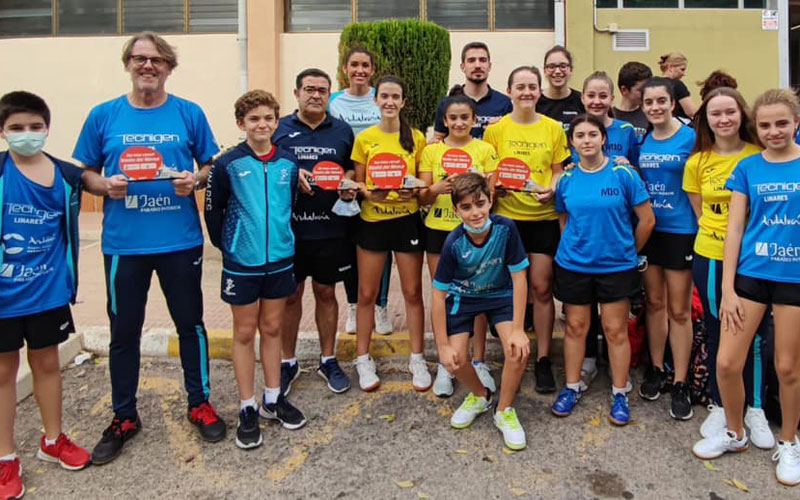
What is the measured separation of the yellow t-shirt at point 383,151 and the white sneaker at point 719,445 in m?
2.15

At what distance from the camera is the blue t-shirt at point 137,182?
319 cm

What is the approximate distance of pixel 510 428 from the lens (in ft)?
10.9

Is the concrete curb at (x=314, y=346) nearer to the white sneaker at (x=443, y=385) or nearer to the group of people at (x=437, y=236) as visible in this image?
the group of people at (x=437, y=236)

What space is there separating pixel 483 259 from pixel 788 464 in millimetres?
1837

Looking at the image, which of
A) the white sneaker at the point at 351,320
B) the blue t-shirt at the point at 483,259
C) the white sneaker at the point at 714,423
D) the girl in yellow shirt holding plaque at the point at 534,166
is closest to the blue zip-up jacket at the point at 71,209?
the blue t-shirt at the point at 483,259

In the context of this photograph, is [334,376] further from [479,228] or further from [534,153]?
[534,153]

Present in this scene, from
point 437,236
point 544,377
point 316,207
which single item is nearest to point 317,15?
point 316,207

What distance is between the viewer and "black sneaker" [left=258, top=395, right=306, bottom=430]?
3.52 metres

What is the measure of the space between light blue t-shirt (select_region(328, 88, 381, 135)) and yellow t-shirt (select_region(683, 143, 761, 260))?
2.19 m

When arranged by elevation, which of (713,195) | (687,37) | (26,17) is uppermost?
(26,17)

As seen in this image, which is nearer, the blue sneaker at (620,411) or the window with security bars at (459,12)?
the blue sneaker at (620,411)

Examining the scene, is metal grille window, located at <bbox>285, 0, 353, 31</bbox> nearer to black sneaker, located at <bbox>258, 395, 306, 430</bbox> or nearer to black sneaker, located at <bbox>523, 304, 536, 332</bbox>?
black sneaker, located at <bbox>523, 304, 536, 332</bbox>

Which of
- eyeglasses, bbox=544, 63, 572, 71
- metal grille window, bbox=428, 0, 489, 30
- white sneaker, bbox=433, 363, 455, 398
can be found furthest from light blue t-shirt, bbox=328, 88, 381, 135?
metal grille window, bbox=428, 0, 489, 30

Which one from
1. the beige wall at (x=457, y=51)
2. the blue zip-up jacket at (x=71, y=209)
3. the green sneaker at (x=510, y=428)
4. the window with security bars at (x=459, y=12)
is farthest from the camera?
the window with security bars at (x=459, y=12)
